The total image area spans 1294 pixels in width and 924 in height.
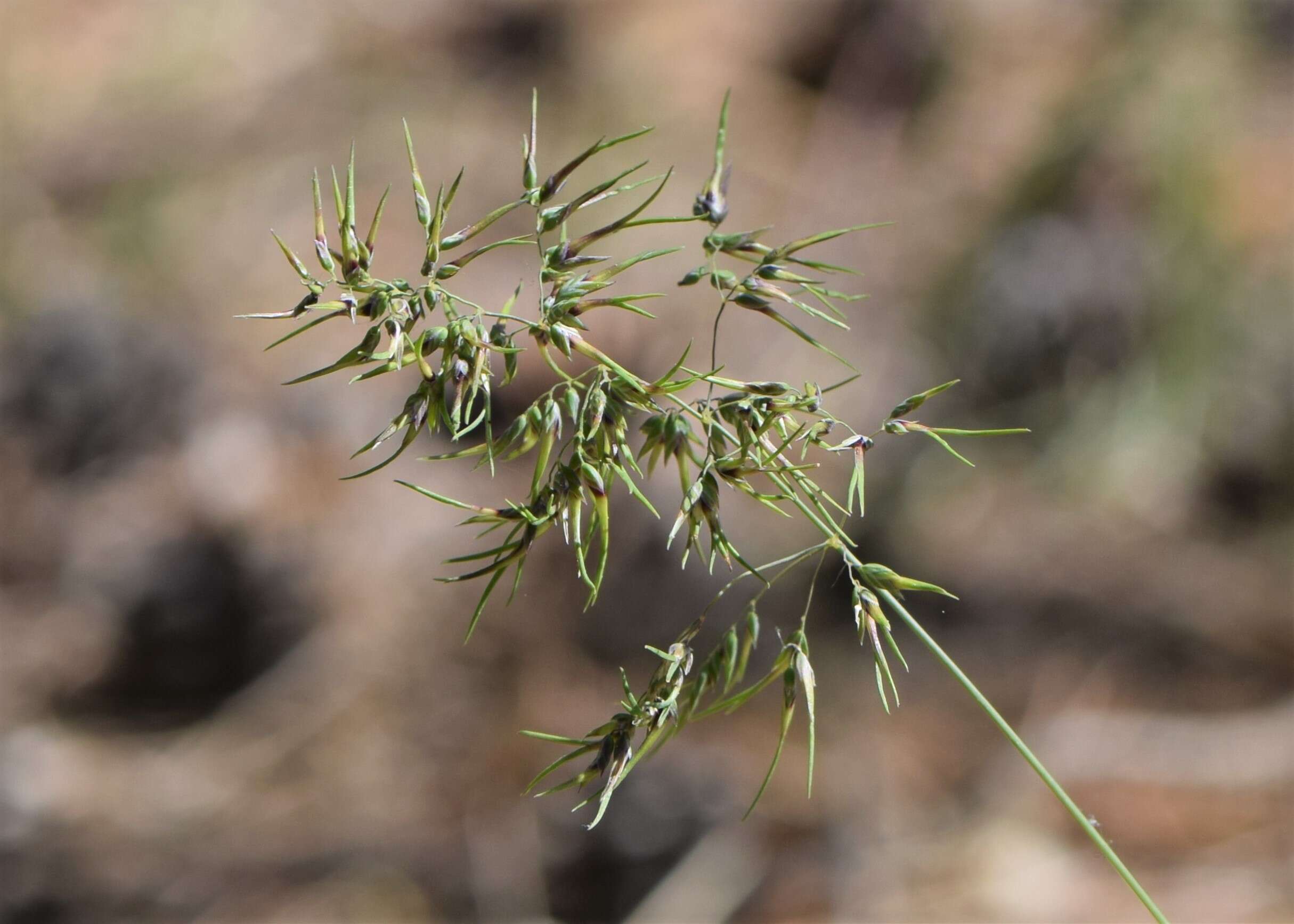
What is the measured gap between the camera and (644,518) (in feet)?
12.8

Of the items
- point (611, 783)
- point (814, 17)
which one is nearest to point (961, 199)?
point (814, 17)

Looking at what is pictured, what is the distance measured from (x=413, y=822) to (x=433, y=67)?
4431 mm

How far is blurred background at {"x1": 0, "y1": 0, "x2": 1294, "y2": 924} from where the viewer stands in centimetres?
326

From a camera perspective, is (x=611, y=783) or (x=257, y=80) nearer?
(x=611, y=783)

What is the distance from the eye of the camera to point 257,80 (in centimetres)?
579

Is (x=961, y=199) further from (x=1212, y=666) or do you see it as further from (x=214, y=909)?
(x=214, y=909)

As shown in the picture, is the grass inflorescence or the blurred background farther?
the blurred background

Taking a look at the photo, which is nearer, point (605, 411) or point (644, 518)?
point (605, 411)

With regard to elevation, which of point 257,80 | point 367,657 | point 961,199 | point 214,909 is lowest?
point 214,909

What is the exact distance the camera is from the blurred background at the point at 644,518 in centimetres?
326

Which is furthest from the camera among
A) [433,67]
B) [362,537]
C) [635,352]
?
[433,67]

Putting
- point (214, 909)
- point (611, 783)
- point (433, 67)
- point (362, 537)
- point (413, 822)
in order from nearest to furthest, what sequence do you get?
1. point (611, 783)
2. point (214, 909)
3. point (413, 822)
4. point (362, 537)
5. point (433, 67)

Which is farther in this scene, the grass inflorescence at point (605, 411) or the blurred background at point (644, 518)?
the blurred background at point (644, 518)

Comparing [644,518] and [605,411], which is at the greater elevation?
[605,411]
